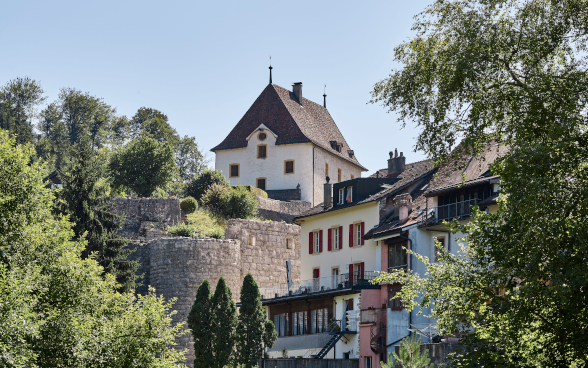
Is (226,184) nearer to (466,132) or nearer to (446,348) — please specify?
(446,348)

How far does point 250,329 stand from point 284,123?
28305mm

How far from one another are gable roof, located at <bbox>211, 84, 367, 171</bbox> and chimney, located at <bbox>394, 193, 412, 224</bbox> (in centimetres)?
2327

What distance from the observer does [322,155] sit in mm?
59781

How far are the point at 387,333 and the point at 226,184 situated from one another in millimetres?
25595

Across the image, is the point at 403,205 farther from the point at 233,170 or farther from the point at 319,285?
the point at 233,170

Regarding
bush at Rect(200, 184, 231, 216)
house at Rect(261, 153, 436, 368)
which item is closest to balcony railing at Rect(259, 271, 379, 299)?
house at Rect(261, 153, 436, 368)

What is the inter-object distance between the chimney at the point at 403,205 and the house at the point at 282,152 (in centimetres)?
2194

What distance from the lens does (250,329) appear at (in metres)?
33.1

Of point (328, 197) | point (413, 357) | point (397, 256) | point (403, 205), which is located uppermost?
point (328, 197)

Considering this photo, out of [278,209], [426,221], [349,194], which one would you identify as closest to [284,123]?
[278,209]

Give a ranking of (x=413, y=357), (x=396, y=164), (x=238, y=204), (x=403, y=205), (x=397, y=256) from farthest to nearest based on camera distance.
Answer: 1. (x=238, y=204)
2. (x=396, y=164)
3. (x=403, y=205)
4. (x=397, y=256)
5. (x=413, y=357)

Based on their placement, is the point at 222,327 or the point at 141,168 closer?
the point at 222,327

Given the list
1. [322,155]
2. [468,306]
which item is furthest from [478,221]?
[322,155]

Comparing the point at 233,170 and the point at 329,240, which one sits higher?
the point at 233,170
